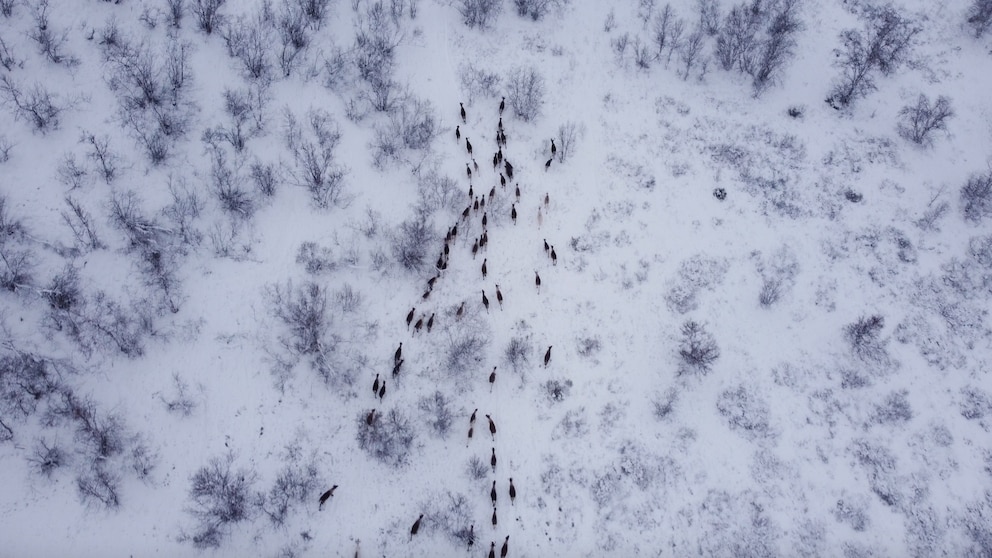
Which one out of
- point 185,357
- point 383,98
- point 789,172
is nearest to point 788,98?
point 789,172

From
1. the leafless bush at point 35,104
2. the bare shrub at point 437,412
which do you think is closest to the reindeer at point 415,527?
the bare shrub at point 437,412

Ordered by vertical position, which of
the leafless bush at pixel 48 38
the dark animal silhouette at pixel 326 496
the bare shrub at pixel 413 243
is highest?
the leafless bush at pixel 48 38

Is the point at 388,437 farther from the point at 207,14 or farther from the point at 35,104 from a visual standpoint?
the point at 207,14

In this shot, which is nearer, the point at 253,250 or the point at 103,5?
the point at 253,250

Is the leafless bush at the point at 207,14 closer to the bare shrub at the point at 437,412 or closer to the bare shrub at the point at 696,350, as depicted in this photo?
the bare shrub at the point at 437,412

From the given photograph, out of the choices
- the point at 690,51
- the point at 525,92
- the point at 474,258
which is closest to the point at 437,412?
the point at 474,258

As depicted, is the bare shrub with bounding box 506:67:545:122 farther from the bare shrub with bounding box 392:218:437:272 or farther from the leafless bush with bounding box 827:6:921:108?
the leafless bush with bounding box 827:6:921:108

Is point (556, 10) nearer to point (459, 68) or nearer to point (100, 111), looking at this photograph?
point (459, 68)
